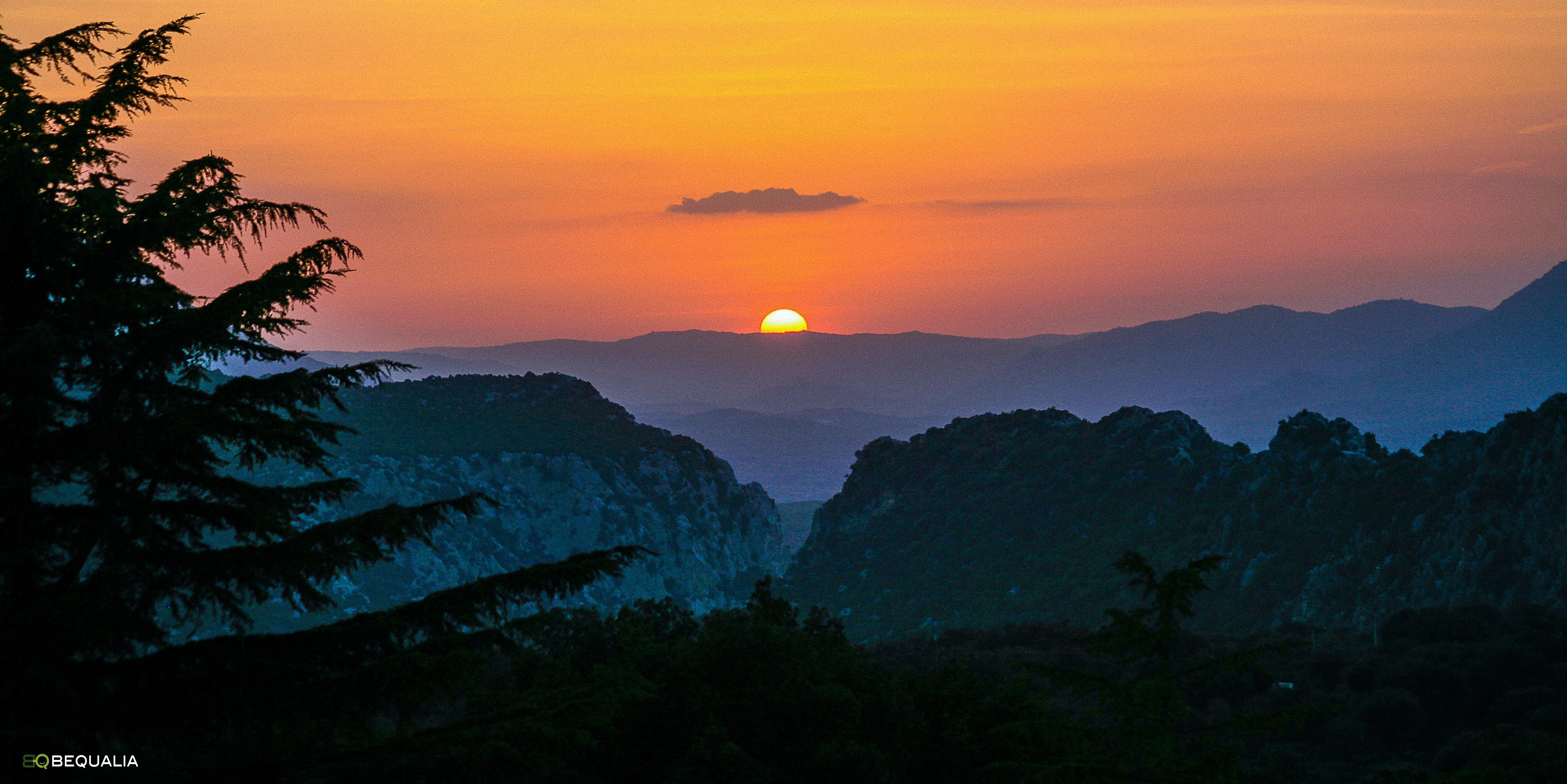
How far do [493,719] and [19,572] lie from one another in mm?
4382

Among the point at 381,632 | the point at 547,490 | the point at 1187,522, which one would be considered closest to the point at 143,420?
the point at 381,632

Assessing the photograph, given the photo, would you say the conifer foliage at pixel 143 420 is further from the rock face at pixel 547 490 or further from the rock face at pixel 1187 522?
the rock face at pixel 547 490

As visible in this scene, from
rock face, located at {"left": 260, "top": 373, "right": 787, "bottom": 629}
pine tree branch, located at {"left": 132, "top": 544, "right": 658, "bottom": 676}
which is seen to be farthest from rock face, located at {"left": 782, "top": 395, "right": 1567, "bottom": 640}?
pine tree branch, located at {"left": 132, "top": 544, "right": 658, "bottom": 676}

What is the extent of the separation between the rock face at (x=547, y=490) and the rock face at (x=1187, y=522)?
13.4 metres

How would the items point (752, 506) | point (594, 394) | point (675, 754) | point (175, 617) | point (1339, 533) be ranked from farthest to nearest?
point (594, 394) → point (752, 506) → point (1339, 533) → point (675, 754) → point (175, 617)

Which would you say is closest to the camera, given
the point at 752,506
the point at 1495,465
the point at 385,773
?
the point at 385,773

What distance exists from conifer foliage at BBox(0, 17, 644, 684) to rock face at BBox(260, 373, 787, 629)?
257 ft

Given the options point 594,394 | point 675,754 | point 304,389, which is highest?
point 594,394

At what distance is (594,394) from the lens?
468ft

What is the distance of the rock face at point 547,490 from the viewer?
99.1 meters

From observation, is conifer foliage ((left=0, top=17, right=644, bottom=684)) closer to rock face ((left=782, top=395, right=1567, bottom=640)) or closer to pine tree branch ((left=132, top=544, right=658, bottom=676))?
pine tree branch ((left=132, top=544, right=658, bottom=676))

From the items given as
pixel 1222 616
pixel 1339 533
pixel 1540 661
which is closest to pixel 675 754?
pixel 1540 661

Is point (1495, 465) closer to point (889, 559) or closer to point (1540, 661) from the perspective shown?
point (1540, 661)

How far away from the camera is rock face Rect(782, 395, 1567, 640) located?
61.3m
